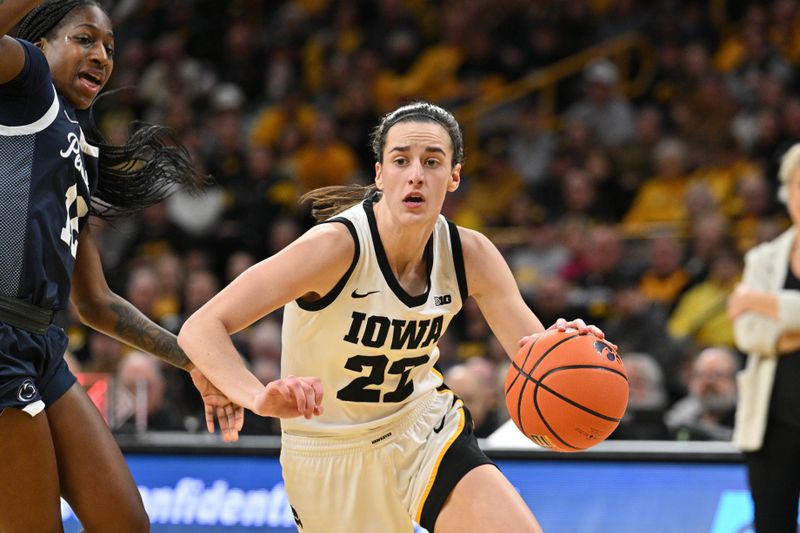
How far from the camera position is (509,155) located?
10.9 metres

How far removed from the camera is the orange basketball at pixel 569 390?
3855 millimetres

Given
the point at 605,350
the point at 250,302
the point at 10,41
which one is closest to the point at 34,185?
the point at 10,41

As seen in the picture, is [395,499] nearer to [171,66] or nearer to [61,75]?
[61,75]

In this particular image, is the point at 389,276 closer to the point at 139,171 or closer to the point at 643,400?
the point at 139,171

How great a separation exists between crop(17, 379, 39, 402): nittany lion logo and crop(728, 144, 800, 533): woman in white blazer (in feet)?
9.82

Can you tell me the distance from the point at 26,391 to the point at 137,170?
1122 mm

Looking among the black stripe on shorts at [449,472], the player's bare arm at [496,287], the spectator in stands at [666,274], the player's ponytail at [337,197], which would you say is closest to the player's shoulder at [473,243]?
the player's bare arm at [496,287]

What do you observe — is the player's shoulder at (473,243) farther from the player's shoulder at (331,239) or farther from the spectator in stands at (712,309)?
the spectator in stands at (712,309)

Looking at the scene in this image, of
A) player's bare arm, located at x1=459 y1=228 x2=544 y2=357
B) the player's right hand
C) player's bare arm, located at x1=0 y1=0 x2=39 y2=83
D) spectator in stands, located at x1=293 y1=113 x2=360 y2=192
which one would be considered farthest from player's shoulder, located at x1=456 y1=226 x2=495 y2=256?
spectator in stands, located at x1=293 y1=113 x2=360 y2=192

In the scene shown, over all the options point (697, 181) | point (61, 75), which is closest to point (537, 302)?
point (697, 181)

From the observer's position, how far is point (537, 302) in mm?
8703

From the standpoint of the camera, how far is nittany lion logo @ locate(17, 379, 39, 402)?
11.0ft

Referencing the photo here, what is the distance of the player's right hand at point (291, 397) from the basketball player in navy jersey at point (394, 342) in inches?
21.3

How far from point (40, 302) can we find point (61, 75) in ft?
2.44
